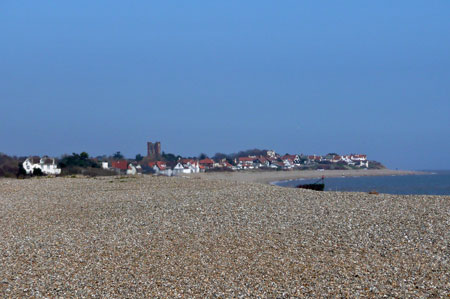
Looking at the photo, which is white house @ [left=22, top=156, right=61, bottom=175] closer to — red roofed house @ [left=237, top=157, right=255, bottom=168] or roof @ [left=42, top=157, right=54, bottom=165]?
roof @ [left=42, top=157, right=54, bottom=165]

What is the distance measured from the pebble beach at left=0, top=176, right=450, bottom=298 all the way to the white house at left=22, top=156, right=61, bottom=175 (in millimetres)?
37836

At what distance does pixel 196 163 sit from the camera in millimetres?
94875

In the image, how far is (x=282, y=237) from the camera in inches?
602

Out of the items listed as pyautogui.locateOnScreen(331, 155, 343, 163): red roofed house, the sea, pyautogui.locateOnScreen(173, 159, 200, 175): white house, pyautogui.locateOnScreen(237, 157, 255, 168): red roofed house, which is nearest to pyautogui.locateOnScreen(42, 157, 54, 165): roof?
pyautogui.locateOnScreen(173, 159, 200, 175): white house

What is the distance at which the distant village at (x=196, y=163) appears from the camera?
63.3m

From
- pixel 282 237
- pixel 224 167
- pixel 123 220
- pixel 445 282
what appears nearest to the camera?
pixel 445 282

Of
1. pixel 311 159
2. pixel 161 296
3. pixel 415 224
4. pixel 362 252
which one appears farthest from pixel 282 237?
pixel 311 159

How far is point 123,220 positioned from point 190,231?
3091 millimetres

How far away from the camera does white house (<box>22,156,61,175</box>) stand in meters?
59.8

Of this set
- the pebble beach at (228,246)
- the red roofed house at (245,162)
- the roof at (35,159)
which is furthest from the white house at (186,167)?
the pebble beach at (228,246)

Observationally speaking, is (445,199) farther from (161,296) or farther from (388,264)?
(161,296)

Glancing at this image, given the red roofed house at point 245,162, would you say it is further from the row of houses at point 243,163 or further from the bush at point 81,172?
the bush at point 81,172

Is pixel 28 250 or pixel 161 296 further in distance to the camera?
pixel 28 250

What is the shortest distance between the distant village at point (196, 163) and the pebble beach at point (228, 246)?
34105 mm
